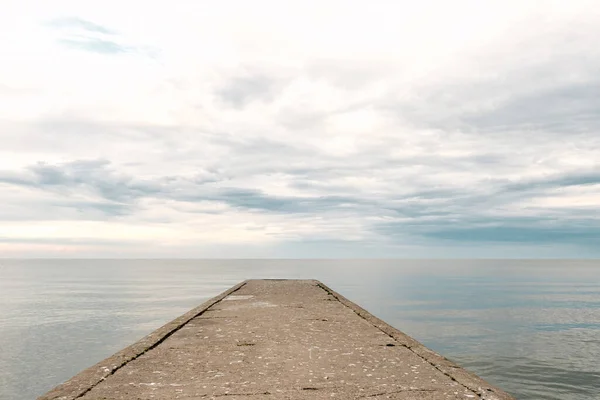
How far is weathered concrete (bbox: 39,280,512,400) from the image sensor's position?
5.68 m

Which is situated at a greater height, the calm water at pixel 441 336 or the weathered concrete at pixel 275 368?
the weathered concrete at pixel 275 368

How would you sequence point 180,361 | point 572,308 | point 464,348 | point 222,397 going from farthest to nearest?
point 572,308 < point 464,348 < point 180,361 < point 222,397

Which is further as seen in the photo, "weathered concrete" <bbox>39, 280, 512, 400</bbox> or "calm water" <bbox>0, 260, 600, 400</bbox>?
"calm water" <bbox>0, 260, 600, 400</bbox>

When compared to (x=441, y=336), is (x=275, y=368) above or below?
above

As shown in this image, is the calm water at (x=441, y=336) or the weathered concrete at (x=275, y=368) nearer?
the weathered concrete at (x=275, y=368)

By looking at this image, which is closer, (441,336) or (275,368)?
(275,368)

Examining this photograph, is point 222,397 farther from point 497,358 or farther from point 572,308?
point 572,308

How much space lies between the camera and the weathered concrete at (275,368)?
5.68 m

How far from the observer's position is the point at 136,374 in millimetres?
6605

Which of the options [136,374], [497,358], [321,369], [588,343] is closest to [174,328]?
[136,374]

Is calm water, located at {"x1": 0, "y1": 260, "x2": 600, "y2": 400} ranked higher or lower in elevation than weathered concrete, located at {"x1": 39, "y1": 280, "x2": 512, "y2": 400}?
lower

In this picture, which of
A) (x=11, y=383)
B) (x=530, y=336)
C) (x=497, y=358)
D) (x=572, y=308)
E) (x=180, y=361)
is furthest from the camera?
(x=572, y=308)

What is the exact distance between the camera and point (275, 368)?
22.4 ft

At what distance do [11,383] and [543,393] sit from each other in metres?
22.0
